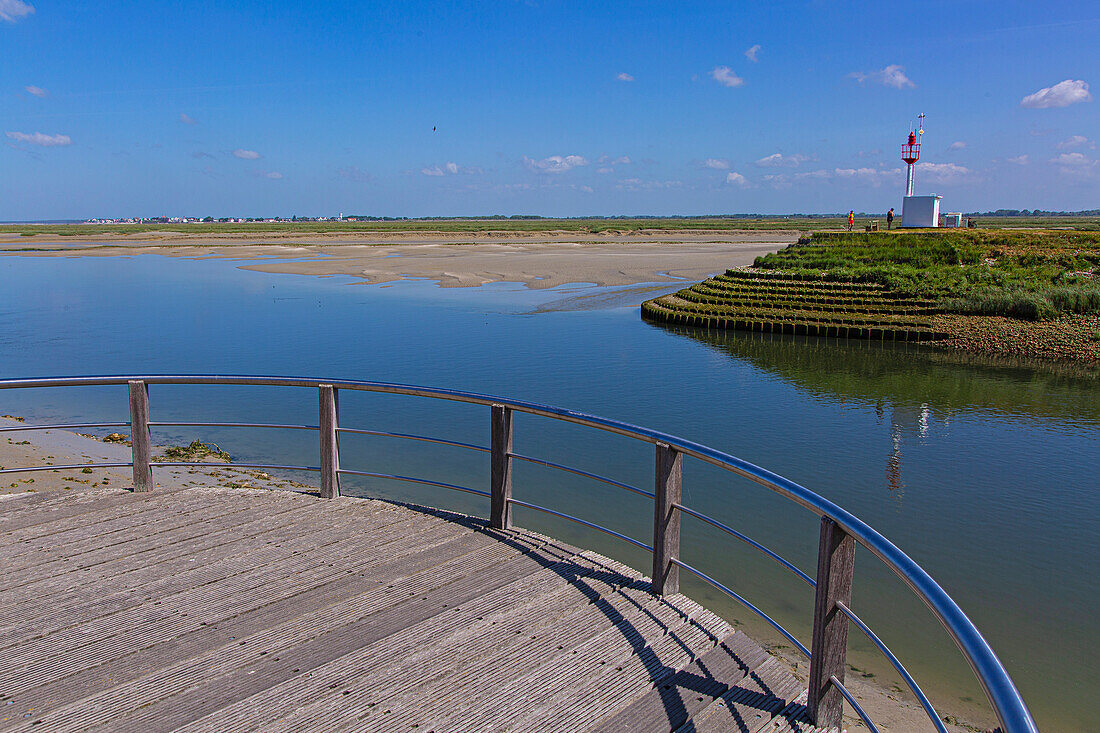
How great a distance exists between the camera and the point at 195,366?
22438mm

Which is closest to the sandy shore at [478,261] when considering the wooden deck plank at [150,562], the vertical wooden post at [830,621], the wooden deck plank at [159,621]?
the wooden deck plank at [150,562]

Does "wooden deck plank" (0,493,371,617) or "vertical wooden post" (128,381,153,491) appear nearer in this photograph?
"wooden deck plank" (0,493,371,617)

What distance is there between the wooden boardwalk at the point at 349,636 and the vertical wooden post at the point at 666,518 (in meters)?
0.13

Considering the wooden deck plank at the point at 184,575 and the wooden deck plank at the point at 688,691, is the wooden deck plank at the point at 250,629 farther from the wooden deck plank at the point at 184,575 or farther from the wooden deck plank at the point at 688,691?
the wooden deck plank at the point at 688,691

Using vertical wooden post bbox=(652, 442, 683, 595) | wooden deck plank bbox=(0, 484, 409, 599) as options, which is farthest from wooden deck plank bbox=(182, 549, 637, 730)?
wooden deck plank bbox=(0, 484, 409, 599)

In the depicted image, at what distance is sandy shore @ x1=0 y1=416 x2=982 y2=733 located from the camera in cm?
639

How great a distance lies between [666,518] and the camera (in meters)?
4.49

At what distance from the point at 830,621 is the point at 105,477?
11167 mm

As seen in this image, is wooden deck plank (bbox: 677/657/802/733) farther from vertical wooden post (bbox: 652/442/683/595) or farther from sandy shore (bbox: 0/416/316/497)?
sandy shore (bbox: 0/416/316/497)

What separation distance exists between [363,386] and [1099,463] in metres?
14.7

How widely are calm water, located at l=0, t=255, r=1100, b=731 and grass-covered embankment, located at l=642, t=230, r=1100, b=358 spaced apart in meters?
2.38

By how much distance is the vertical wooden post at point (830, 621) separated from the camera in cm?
326

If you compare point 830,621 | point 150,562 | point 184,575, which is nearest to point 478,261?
point 150,562

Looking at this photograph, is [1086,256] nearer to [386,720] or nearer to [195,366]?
[195,366]
